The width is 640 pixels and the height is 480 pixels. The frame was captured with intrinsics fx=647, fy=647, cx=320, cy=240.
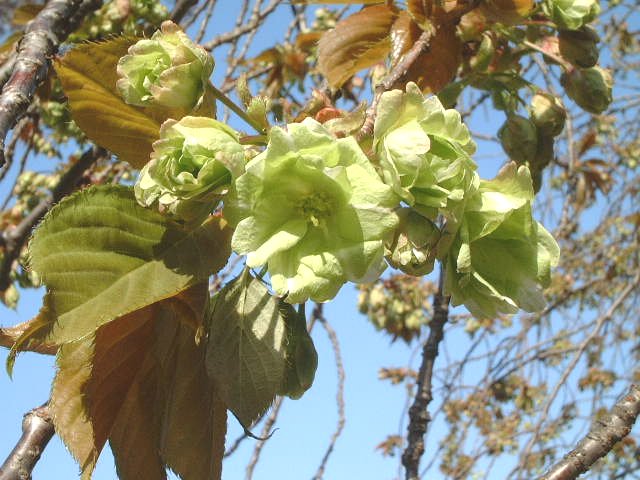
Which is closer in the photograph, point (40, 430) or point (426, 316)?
point (40, 430)

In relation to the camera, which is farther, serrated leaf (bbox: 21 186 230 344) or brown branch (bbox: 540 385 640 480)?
brown branch (bbox: 540 385 640 480)

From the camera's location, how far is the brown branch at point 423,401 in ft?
5.68

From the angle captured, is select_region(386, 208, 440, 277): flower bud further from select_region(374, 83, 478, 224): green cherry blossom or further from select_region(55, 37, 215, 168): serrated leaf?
select_region(55, 37, 215, 168): serrated leaf

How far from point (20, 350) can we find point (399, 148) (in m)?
0.49

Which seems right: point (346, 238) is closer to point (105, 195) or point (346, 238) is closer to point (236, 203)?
point (236, 203)

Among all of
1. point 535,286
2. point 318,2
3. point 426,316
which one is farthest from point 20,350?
point 426,316

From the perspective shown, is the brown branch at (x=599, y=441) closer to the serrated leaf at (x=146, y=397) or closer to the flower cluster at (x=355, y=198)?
the flower cluster at (x=355, y=198)

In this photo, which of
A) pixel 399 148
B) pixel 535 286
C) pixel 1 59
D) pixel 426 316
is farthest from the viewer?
pixel 426 316

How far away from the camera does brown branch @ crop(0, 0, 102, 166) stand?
34.7 inches

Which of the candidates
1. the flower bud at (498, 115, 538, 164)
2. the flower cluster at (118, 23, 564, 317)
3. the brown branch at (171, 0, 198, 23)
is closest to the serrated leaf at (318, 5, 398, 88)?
the flower bud at (498, 115, 538, 164)

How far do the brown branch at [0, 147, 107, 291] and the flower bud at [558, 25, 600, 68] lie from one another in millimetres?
1327

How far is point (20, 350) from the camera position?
750 millimetres

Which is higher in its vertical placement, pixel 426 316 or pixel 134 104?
pixel 426 316

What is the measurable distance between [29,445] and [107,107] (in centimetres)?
48
